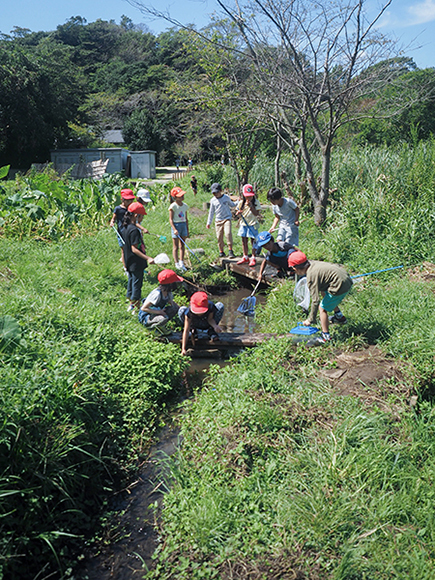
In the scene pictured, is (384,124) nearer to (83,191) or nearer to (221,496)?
(83,191)

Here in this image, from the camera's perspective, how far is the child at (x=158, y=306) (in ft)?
19.6

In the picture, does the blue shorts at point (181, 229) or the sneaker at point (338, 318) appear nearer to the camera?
the sneaker at point (338, 318)

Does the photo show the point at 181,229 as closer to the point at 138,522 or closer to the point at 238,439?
the point at 238,439

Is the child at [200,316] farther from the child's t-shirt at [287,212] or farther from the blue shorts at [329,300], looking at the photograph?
the child's t-shirt at [287,212]

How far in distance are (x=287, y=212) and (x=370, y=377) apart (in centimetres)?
374

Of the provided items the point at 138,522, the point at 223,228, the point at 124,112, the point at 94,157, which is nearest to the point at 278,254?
the point at 223,228

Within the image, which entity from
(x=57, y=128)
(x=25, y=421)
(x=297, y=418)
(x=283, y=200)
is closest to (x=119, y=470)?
(x=25, y=421)

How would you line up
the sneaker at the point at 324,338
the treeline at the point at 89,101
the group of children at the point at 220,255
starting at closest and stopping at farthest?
the group of children at the point at 220,255, the sneaker at the point at 324,338, the treeline at the point at 89,101

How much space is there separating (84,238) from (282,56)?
19.2 ft

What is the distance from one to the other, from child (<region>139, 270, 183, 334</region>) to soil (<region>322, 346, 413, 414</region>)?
231cm

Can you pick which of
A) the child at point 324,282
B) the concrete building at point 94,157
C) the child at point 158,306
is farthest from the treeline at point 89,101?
the child at point 324,282

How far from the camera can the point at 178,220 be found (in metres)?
8.58

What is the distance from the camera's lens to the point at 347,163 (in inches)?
485

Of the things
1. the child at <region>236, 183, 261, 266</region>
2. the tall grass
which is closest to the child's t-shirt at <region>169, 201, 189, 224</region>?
the child at <region>236, 183, 261, 266</region>
